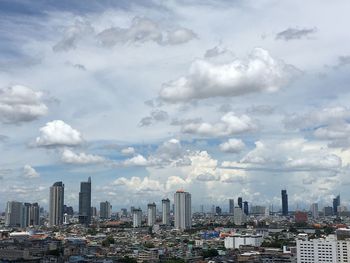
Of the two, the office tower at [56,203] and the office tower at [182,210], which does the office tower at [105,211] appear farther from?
the office tower at [182,210]

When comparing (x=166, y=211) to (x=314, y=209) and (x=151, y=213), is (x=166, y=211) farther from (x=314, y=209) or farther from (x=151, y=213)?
(x=314, y=209)

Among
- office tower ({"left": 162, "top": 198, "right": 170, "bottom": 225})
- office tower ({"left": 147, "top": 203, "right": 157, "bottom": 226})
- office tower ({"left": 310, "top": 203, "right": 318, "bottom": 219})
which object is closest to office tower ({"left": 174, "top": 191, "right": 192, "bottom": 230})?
office tower ({"left": 147, "top": 203, "right": 157, "bottom": 226})

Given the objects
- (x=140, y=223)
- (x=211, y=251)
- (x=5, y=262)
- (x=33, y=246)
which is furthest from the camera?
(x=140, y=223)

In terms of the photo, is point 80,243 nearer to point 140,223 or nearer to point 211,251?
point 211,251

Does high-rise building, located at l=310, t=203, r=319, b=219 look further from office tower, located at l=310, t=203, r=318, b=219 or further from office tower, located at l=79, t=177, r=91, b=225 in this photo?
office tower, located at l=79, t=177, r=91, b=225

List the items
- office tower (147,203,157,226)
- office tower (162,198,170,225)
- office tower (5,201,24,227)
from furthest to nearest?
1. office tower (5,201,24,227)
2. office tower (162,198,170,225)
3. office tower (147,203,157,226)

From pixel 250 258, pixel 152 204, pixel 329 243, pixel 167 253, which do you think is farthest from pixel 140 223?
pixel 329 243
